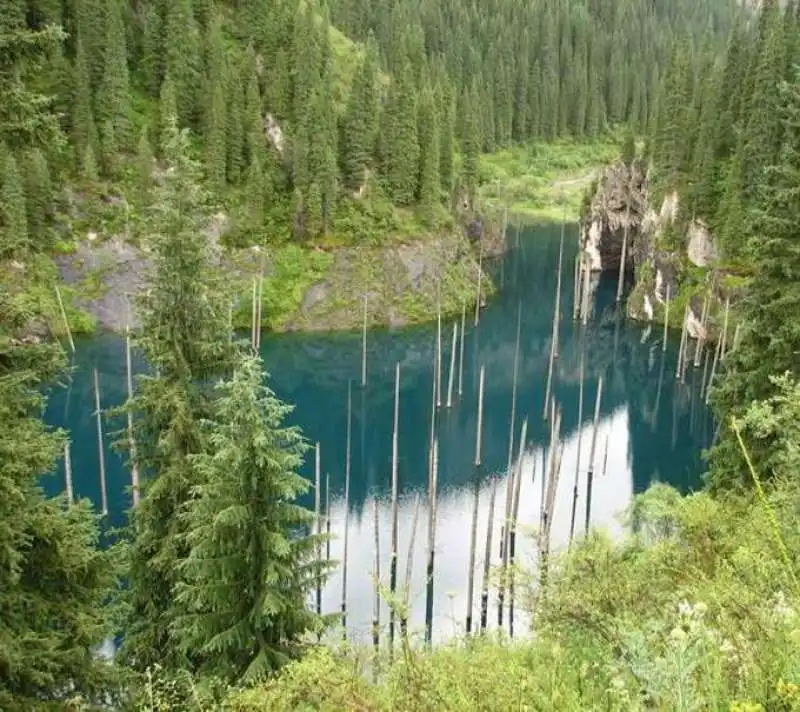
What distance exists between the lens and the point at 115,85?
8444 cm

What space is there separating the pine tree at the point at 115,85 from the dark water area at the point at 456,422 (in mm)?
24412

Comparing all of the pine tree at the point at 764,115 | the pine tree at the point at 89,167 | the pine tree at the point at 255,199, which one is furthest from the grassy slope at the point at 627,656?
the pine tree at the point at 89,167

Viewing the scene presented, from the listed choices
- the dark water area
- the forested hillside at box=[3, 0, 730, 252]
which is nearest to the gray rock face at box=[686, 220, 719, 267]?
the dark water area

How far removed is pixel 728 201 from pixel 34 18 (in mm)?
74611

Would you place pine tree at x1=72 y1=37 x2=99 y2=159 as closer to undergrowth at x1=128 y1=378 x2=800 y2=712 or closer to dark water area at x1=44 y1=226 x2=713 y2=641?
dark water area at x1=44 y1=226 x2=713 y2=641

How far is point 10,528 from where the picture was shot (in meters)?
12.8

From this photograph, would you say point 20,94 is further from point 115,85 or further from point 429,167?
point 429,167

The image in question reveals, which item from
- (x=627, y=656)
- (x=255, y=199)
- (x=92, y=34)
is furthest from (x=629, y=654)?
(x=92, y=34)

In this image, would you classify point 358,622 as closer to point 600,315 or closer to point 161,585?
point 161,585

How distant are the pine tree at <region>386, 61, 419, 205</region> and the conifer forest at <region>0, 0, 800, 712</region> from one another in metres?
0.46

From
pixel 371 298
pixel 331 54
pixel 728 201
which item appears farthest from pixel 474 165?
pixel 728 201

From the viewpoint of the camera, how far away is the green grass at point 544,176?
14725cm

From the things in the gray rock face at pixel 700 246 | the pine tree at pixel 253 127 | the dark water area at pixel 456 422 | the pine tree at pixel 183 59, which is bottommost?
the dark water area at pixel 456 422

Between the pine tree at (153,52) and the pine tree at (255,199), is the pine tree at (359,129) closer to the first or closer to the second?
the pine tree at (255,199)
